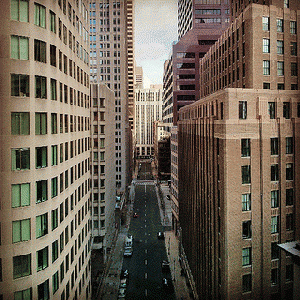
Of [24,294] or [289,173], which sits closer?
[24,294]

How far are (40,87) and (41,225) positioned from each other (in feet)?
39.5

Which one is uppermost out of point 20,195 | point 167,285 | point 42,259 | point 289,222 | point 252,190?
point 20,195

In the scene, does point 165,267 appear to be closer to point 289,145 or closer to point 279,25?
point 289,145

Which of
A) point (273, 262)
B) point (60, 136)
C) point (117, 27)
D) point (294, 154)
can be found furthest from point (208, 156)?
point (117, 27)

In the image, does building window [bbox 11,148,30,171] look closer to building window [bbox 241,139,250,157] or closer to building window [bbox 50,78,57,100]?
building window [bbox 50,78,57,100]

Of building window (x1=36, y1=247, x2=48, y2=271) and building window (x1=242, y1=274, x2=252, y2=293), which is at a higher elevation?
building window (x1=36, y1=247, x2=48, y2=271)

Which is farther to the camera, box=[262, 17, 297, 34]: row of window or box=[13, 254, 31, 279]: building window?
box=[262, 17, 297, 34]: row of window

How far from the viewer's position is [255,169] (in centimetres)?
3428

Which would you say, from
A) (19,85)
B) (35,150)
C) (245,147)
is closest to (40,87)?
(19,85)

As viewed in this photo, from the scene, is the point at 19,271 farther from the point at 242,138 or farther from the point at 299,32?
the point at 299,32

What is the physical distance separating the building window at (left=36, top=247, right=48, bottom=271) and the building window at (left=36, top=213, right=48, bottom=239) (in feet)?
4.66

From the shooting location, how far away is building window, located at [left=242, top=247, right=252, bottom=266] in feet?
112

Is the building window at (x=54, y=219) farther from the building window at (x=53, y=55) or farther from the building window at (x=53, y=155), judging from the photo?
the building window at (x=53, y=55)

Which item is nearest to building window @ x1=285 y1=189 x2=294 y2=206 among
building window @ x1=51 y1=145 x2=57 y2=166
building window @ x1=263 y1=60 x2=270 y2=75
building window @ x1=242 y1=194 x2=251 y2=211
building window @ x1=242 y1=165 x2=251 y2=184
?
building window @ x1=242 y1=194 x2=251 y2=211
